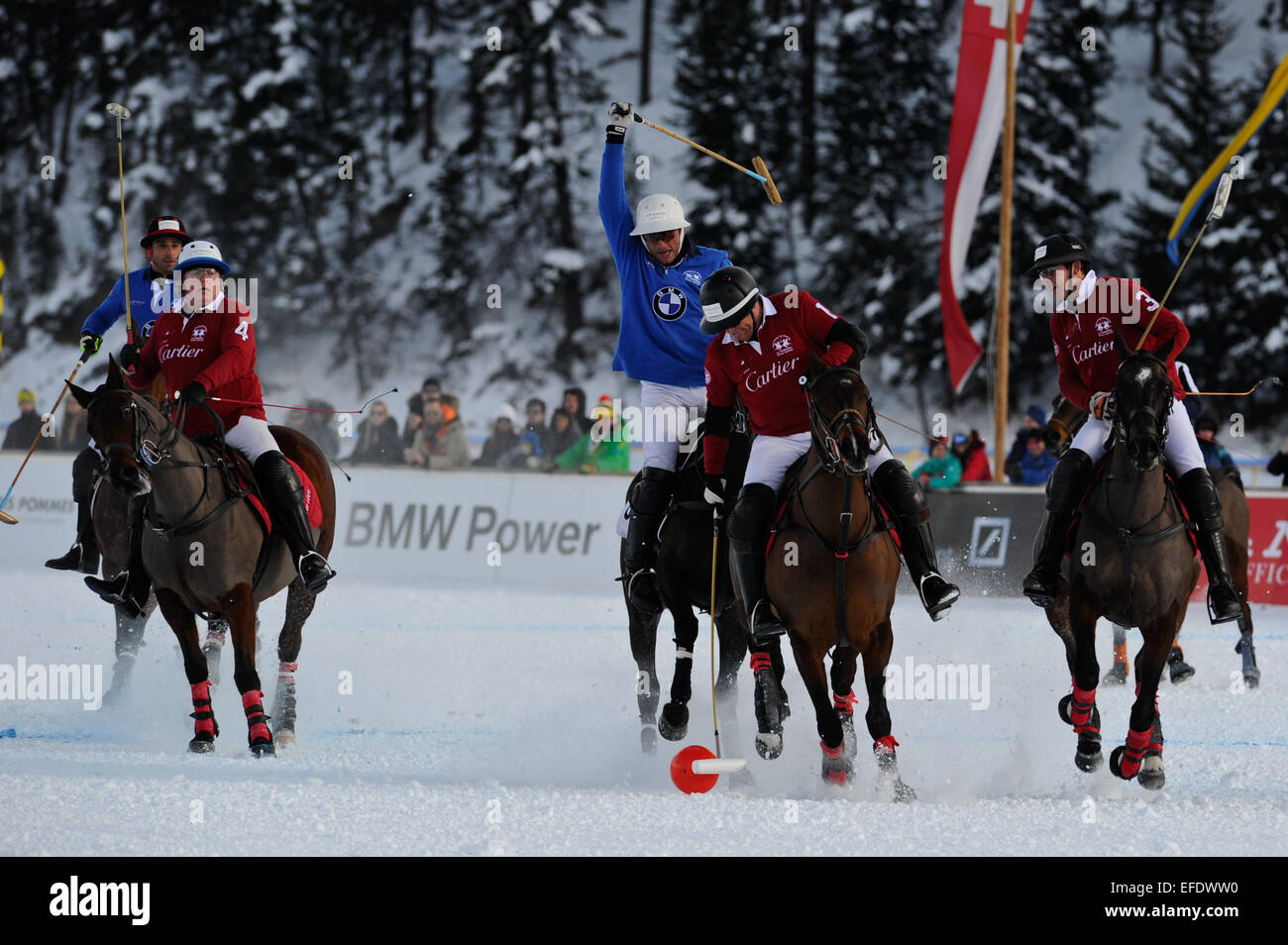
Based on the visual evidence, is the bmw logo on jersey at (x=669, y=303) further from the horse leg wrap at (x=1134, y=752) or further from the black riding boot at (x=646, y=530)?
the horse leg wrap at (x=1134, y=752)

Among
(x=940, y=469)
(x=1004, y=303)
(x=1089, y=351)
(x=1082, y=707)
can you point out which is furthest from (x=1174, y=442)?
A: (x=1004, y=303)

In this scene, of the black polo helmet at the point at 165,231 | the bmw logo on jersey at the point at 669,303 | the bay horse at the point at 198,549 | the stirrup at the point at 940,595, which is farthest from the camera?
the black polo helmet at the point at 165,231

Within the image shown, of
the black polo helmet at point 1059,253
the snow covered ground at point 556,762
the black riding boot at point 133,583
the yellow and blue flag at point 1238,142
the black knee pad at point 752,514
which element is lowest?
the snow covered ground at point 556,762

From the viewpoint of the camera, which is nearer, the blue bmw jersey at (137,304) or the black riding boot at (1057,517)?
the black riding boot at (1057,517)

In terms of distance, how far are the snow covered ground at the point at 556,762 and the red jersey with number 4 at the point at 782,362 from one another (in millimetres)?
1736

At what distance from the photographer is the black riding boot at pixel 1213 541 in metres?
7.78

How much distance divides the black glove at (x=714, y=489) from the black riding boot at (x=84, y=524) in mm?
4259

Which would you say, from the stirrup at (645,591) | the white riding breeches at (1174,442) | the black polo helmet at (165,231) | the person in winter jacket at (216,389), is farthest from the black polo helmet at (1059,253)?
the black polo helmet at (165,231)

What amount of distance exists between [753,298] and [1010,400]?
26799 mm

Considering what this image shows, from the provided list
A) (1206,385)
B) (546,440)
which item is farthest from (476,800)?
(1206,385)

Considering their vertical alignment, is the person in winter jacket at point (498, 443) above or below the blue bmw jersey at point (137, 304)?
below

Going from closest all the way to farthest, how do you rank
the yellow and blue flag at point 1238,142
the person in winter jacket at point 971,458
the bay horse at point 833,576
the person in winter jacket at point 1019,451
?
the bay horse at point 833,576 < the yellow and blue flag at point 1238,142 < the person in winter jacket at point 1019,451 < the person in winter jacket at point 971,458
